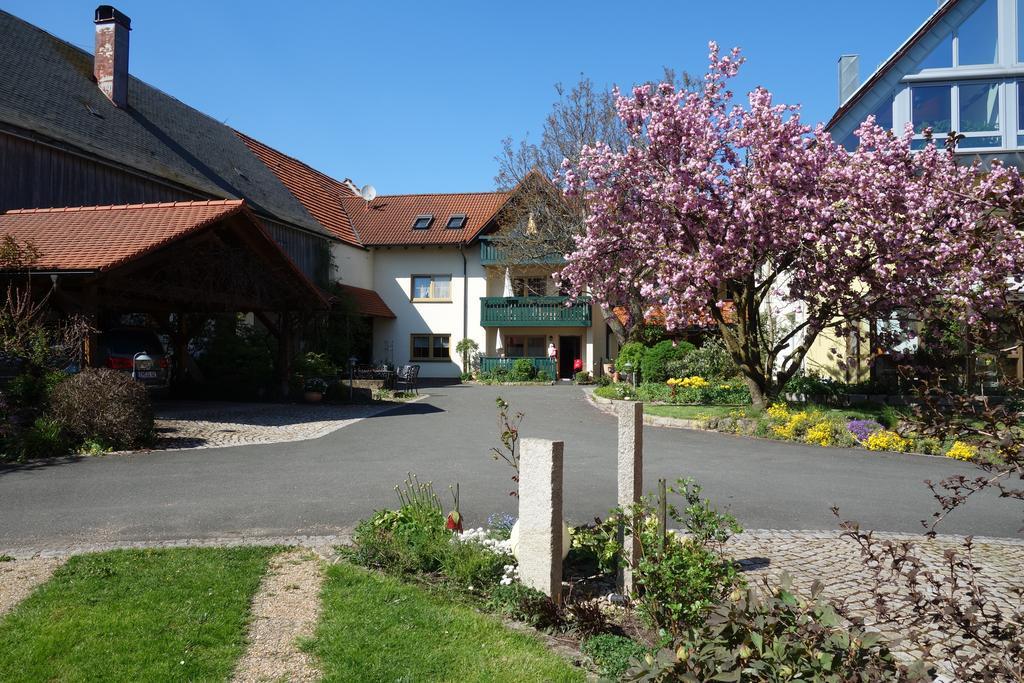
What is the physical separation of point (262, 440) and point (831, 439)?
10089mm

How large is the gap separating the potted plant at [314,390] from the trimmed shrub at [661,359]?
9.77 meters

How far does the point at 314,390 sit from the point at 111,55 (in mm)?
12903

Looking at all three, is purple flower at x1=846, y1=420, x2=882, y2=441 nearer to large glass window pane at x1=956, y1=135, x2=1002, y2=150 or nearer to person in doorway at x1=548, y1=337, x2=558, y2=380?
large glass window pane at x1=956, y1=135, x2=1002, y2=150

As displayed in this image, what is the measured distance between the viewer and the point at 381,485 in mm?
9117

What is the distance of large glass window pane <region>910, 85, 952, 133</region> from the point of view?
989 inches

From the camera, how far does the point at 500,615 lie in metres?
4.80

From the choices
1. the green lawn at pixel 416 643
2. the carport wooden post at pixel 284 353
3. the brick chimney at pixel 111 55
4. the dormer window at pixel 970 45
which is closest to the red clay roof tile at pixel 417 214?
the brick chimney at pixel 111 55

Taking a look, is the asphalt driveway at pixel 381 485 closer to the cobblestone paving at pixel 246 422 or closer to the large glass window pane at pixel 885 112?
the cobblestone paving at pixel 246 422

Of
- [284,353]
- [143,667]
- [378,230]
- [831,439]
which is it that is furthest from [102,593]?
[378,230]

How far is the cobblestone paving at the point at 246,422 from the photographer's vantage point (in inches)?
518

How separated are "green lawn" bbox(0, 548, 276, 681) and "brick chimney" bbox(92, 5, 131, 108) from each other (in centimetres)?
2273

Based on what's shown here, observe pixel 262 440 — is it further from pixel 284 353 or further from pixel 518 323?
pixel 518 323

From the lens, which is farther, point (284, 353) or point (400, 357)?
point (400, 357)

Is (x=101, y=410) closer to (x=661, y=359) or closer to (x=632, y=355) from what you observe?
(x=661, y=359)
